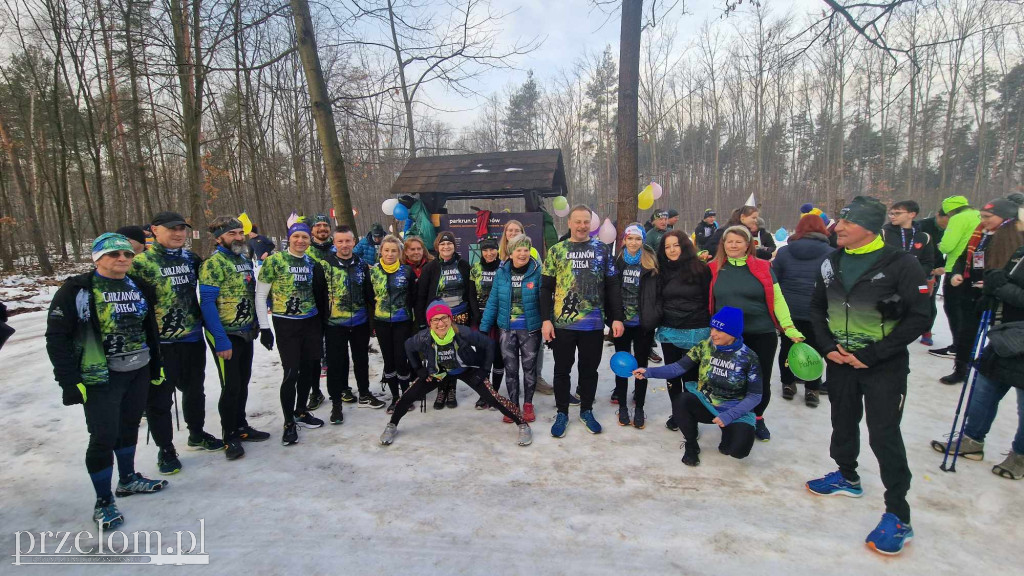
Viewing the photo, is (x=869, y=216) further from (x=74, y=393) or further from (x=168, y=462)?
(x=168, y=462)

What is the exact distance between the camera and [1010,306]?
3.47 m

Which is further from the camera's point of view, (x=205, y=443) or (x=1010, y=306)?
(x=205, y=443)

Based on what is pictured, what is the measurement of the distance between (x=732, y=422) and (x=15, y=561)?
475 cm

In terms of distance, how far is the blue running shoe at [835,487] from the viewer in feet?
9.93

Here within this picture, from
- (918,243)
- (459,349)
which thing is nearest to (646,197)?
(918,243)

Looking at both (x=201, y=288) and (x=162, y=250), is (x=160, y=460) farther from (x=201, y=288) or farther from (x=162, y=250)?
(x=162, y=250)

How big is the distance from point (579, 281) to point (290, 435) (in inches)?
118

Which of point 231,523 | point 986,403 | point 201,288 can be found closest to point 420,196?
point 201,288

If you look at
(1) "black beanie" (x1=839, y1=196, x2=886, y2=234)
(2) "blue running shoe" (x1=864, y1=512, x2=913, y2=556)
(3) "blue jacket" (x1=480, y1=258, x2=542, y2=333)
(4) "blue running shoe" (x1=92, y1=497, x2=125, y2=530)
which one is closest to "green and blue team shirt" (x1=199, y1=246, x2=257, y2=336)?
(4) "blue running shoe" (x1=92, y1=497, x2=125, y2=530)

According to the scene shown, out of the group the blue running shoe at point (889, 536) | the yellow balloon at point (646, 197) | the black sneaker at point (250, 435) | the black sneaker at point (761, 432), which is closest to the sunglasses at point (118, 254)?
the black sneaker at point (250, 435)

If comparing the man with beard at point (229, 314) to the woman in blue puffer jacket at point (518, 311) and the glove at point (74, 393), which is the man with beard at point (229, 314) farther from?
the woman in blue puffer jacket at point (518, 311)

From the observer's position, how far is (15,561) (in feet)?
8.27

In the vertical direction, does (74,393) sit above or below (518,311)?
below

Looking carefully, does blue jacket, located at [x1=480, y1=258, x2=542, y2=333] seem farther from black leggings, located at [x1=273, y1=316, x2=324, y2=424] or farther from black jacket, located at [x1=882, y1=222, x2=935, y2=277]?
black jacket, located at [x1=882, y1=222, x2=935, y2=277]
